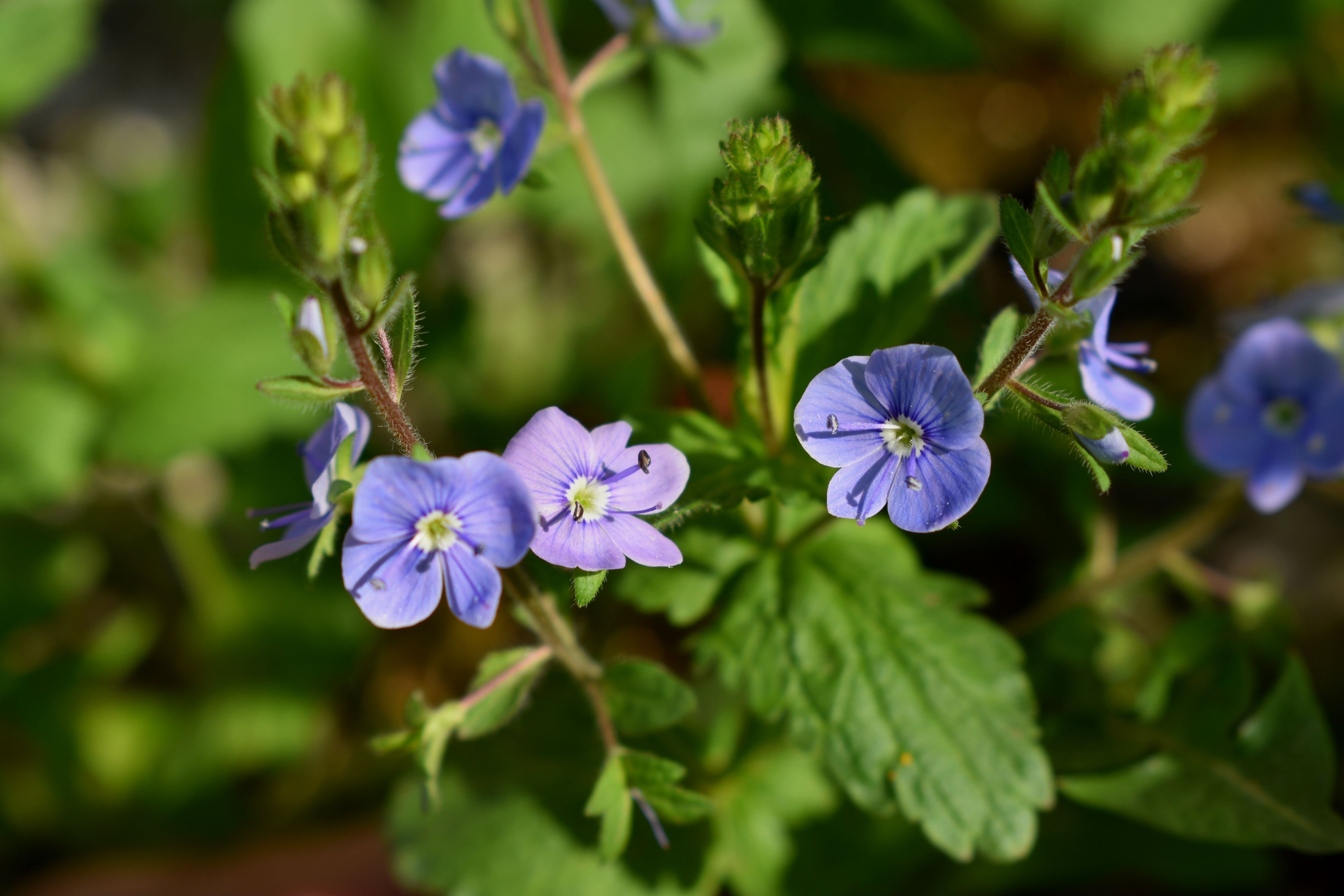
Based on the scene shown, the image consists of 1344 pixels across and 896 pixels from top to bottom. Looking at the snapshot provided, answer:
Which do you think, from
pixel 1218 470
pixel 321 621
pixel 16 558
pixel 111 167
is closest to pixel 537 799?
pixel 321 621

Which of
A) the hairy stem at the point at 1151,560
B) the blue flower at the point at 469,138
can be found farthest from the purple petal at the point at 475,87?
the hairy stem at the point at 1151,560

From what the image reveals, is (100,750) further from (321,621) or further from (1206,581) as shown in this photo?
(1206,581)

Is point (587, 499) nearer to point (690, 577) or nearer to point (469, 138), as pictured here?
point (690, 577)

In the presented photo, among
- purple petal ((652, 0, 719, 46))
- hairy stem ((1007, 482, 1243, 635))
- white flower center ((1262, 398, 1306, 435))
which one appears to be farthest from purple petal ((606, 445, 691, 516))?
white flower center ((1262, 398, 1306, 435))

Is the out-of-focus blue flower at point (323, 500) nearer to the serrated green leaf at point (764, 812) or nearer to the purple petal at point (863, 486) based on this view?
the purple petal at point (863, 486)

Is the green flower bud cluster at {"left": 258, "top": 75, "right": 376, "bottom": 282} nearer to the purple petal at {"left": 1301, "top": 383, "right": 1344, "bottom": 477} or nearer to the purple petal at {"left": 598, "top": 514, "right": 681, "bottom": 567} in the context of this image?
the purple petal at {"left": 598, "top": 514, "right": 681, "bottom": 567}

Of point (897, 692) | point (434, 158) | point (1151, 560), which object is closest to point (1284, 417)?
point (1151, 560)
